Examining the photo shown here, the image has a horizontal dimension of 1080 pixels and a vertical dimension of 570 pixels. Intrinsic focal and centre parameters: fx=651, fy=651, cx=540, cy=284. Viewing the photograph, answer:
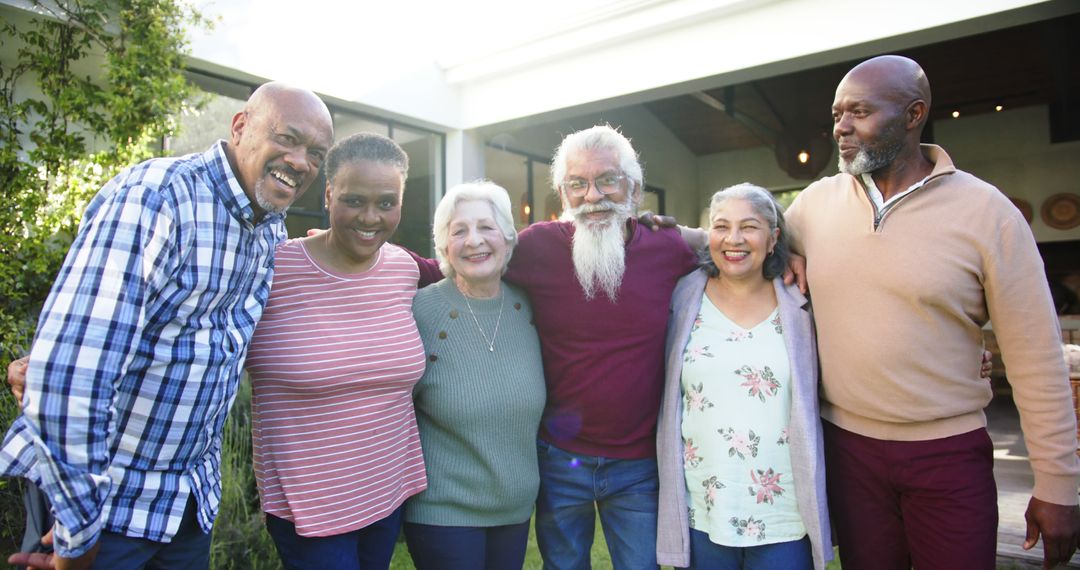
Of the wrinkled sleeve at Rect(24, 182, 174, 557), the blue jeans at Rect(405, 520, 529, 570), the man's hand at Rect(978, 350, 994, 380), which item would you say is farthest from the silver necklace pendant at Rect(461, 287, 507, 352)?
the man's hand at Rect(978, 350, 994, 380)

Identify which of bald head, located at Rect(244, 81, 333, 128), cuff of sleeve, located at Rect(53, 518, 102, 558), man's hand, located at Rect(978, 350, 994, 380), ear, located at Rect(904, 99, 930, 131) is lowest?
cuff of sleeve, located at Rect(53, 518, 102, 558)

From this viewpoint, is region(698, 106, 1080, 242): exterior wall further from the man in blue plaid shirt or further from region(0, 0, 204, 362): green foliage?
the man in blue plaid shirt

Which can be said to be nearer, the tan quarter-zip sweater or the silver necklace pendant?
the tan quarter-zip sweater

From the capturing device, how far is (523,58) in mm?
7156

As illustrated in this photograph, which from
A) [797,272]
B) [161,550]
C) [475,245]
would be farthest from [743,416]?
[161,550]

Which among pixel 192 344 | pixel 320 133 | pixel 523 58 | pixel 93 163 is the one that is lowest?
pixel 192 344

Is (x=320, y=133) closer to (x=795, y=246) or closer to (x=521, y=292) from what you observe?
(x=521, y=292)

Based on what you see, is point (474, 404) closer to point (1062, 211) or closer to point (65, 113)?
point (65, 113)

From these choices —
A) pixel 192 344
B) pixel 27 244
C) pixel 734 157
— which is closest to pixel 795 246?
pixel 192 344

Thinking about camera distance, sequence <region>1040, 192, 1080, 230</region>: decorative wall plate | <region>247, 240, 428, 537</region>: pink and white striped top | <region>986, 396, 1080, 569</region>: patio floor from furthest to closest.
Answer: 1. <region>1040, 192, 1080, 230</region>: decorative wall plate
2. <region>986, 396, 1080, 569</region>: patio floor
3. <region>247, 240, 428, 537</region>: pink and white striped top

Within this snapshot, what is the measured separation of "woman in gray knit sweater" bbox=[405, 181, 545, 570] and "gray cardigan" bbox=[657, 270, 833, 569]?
0.47 m

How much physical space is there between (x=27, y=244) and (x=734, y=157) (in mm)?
11790

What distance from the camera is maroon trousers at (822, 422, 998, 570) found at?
6.63 feet

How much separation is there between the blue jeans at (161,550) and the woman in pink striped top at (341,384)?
23 cm
